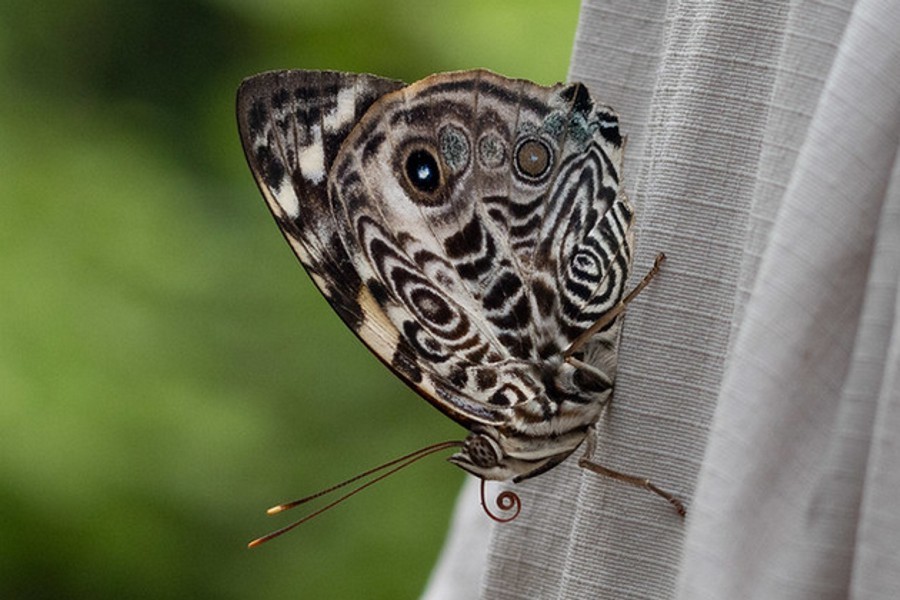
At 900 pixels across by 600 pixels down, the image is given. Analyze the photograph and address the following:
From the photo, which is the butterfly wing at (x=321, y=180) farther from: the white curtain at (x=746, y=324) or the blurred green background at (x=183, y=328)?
the blurred green background at (x=183, y=328)

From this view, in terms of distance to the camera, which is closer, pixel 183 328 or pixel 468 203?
pixel 468 203

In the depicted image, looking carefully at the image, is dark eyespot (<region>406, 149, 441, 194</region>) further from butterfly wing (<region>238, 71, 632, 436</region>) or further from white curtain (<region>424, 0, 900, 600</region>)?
white curtain (<region>424, 0, 900, 600</region>)

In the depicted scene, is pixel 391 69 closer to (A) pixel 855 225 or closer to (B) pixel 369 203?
(B) pixel 369 203

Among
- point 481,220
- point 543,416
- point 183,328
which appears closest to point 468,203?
point 481,220

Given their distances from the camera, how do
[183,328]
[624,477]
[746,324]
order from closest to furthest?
[746,324] < [624,477] < [183,328]

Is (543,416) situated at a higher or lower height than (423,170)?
lower

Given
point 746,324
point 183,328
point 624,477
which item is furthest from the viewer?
point 183,328

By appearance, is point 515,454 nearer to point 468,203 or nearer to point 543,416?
point 543,416

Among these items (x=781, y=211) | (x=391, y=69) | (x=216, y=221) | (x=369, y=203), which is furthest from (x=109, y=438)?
(x=781, y=211)
